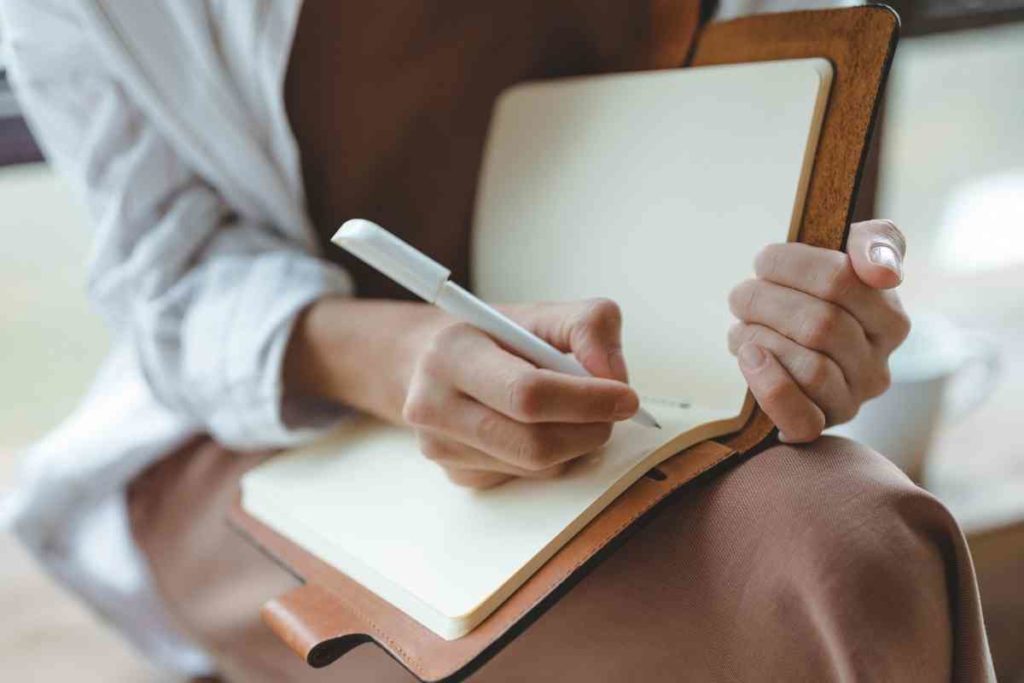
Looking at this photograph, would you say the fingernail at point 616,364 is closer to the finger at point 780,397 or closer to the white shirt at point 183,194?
the finger at point 780,397

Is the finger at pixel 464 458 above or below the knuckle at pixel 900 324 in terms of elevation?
below

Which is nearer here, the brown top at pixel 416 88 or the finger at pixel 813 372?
the finger at pixel 813 372

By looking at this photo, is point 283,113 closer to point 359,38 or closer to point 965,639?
point 359,38

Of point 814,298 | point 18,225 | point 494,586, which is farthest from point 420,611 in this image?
point 18,225

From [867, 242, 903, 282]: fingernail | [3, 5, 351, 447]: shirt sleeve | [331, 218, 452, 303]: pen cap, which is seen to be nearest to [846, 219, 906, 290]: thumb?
[867, 242, 903, 282]: fingernail

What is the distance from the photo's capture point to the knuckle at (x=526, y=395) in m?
0.23

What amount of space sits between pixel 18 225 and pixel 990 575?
1.75ft

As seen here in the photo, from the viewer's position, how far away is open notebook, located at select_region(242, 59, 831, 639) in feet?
0.79

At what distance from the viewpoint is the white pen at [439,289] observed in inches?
8.7

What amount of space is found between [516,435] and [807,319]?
8 cm

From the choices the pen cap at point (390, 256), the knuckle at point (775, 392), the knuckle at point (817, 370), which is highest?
the pen cap at point (390, 256)

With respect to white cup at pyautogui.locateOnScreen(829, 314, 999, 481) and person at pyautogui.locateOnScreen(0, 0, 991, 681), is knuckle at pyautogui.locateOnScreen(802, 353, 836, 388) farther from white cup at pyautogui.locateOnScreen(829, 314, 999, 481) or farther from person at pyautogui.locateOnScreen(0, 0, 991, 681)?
white cup at pyautogui.locateOnScreen(829, 314, 999, 481)

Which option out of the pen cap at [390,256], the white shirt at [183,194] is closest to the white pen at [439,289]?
the pen cap at [390,256]

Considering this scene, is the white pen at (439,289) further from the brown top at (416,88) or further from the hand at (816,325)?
the brown top at (416,88)
